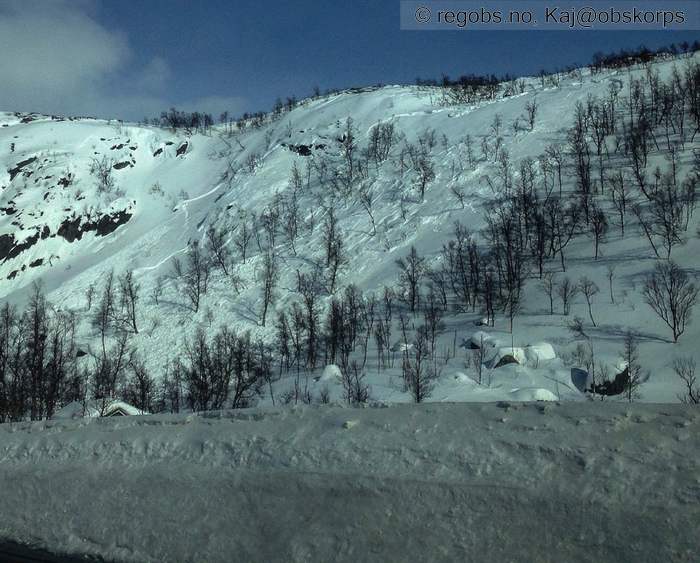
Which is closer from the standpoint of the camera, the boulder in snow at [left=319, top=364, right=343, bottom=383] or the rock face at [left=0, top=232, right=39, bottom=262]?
the boulder in snow at [left=319, top=364, right=343, bottom=383]

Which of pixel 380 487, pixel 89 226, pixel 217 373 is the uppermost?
pixel 89 226

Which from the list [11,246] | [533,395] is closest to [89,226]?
[11,246]

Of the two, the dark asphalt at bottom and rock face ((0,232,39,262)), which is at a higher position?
rock face ((0,232,39,262))

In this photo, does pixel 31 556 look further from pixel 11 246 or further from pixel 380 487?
pixel 11 246

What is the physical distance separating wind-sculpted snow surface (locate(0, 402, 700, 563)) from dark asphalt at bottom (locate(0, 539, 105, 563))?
0.06 m

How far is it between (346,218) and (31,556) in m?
65.3

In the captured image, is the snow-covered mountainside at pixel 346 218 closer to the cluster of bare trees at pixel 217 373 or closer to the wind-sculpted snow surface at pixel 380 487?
the cluster of bare trees at pixel 217 373

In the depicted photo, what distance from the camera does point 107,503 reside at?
4098 millimetres

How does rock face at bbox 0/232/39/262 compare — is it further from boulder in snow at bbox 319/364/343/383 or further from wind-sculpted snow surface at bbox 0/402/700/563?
wind-sculpted snow surface at bbox 0/402/700/563

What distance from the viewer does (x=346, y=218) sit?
225ft

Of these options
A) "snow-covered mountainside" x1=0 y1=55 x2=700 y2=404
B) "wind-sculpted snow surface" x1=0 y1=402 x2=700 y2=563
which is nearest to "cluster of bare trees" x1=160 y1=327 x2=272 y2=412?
"snow-covered mountainside" x1=0 y1=55 x2=700 y2=404

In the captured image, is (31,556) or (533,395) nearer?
(31,556)

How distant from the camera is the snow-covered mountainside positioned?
41.4 metres

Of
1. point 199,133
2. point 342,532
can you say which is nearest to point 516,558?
point 342,532
